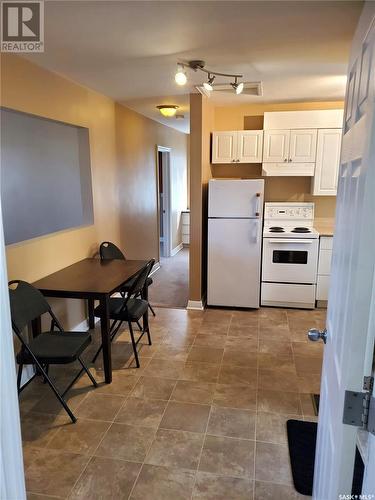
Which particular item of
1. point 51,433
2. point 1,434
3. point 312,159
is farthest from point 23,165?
point 1,434

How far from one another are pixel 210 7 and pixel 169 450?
2.44 metres

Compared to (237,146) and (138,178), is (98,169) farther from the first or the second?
(237,146)

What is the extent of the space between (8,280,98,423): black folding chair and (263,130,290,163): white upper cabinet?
2.93 metres

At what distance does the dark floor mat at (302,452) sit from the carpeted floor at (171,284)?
231cm

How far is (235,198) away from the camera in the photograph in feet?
13.2

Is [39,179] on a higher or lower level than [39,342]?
higher

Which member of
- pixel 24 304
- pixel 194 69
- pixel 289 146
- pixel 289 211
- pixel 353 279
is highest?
pixel 194 69

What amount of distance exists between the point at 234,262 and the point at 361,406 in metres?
3.29

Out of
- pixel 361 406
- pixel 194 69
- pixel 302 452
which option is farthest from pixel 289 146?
pixel 361 406

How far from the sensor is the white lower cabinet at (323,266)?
406 centimetres

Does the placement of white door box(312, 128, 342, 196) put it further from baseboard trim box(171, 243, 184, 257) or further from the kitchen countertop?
baseboard trim box(171, 243, 184, 257)

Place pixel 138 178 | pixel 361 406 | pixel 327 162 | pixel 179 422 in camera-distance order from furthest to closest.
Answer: pixel 138 178, pixel 327 162, pixel 179 422, pixel 361 406

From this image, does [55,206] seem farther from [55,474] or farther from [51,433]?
[55,474]

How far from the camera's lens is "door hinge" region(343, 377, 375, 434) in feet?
2.89
